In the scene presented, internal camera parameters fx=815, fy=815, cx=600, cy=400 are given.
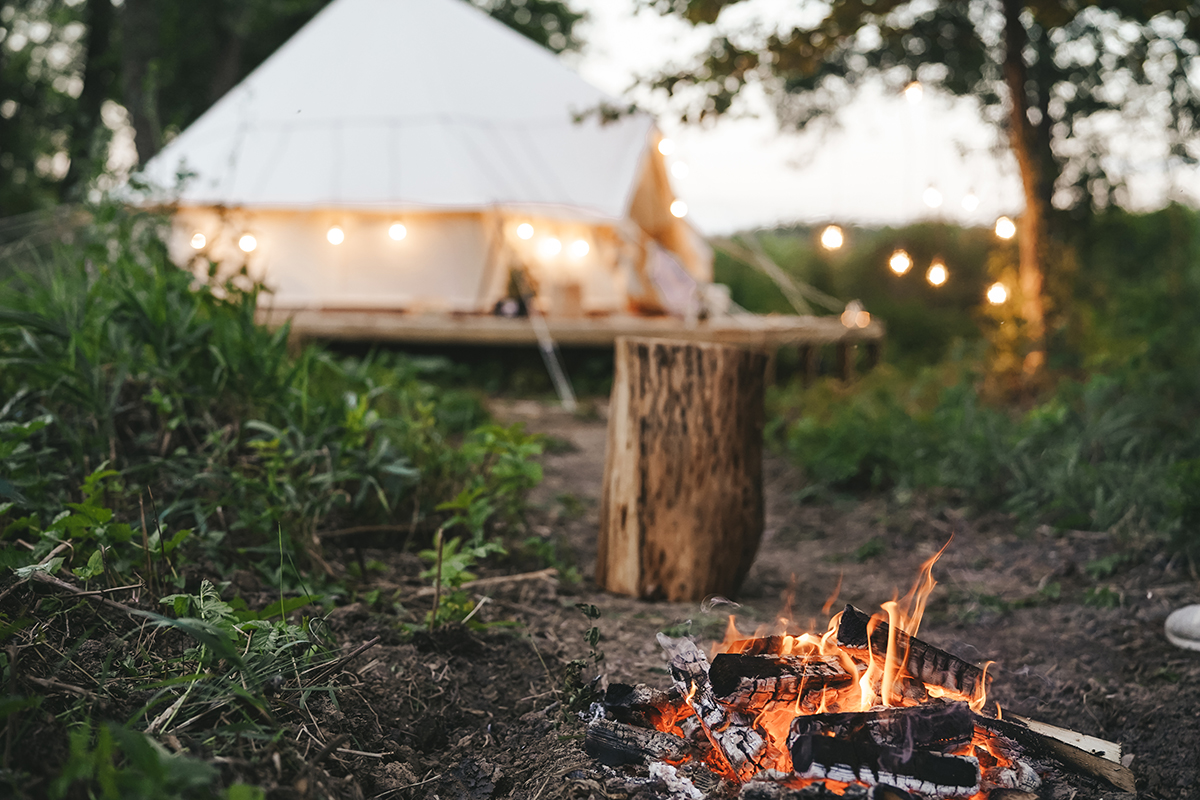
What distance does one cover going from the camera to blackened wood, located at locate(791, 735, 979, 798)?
1.39 metres

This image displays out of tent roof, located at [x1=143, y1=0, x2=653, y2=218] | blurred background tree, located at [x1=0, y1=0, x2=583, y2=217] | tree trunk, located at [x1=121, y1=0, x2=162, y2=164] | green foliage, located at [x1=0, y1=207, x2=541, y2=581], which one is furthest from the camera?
blurred background tree, located at [x1=0, y1=0, x2=583, y2=217]

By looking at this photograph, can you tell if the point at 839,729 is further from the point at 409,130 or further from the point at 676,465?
the point at 409,130

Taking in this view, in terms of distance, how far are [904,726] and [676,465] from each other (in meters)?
1.43

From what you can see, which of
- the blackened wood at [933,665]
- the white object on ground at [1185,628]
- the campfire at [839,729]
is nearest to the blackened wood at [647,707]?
the campfire at [839,729]

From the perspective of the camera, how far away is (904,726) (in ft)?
4.80

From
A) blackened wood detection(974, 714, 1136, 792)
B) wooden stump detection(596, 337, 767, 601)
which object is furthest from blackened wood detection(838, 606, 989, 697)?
wooden stump detection(596, 337, 767, 601)

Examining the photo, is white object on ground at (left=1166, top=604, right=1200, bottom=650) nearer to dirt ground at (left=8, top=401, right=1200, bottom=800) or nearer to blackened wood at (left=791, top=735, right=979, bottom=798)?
dirt ground at (left=8, top=401, right=1200, bottom=800)

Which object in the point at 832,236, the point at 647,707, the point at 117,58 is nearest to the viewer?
the point at 647,707

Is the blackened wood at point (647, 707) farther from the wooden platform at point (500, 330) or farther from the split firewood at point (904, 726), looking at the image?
the wooden platform at point (500, 330)

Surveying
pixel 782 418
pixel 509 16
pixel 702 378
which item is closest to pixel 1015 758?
pixel 702 378

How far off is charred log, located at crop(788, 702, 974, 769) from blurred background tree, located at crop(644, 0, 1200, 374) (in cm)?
327

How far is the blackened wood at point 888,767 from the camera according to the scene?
1.39 m

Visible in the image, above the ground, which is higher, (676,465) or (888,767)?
(676,465)

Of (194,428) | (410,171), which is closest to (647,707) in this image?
(194,428)
